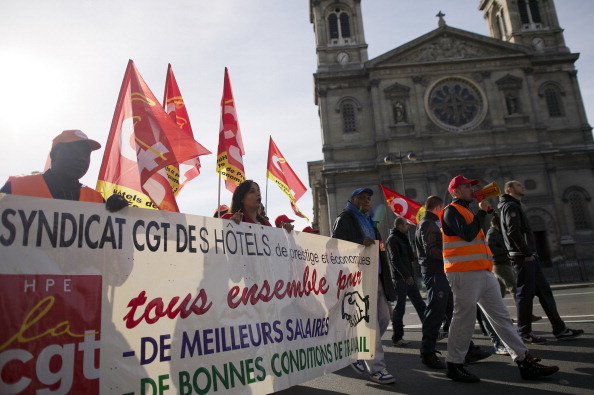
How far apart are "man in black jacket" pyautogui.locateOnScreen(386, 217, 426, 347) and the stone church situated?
68.4 ft

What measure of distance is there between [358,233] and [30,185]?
339cm

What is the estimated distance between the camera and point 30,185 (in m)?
3.28

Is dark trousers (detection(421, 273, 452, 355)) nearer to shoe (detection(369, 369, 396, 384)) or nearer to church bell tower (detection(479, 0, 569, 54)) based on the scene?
shoe (detection(369, 369, 396, 384))

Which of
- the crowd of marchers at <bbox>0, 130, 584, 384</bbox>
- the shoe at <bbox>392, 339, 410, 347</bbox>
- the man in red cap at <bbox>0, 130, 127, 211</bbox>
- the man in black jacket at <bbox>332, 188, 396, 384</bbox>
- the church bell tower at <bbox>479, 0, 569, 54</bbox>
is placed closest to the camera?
the man in red cap at <bbox>0, 130, 127, 211</bbox>

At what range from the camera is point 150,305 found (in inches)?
116

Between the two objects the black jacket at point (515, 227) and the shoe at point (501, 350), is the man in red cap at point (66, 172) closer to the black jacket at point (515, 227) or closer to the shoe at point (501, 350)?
the shoe at point (501, 350)

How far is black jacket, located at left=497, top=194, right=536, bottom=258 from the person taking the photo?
19.0 feet

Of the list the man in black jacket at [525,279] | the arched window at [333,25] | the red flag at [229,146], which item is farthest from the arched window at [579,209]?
the red flag at [229,146]

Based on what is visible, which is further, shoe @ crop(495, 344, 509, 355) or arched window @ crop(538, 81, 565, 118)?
arched window @ crop(538, 81, 565, 118)

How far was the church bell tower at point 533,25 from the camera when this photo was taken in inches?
1282

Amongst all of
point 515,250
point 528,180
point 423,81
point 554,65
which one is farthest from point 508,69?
point 515,250

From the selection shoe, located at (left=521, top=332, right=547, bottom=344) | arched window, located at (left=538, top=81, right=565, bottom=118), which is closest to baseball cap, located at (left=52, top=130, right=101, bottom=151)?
shoe, located at (left=521, top=332, right=547, bottom=344)

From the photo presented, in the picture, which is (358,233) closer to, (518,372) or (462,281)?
(462,281)

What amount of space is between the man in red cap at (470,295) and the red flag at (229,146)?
3.87 meters
